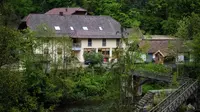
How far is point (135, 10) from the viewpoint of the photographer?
77812 mm

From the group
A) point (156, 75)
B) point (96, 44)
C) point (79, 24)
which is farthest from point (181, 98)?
point (79, 24)

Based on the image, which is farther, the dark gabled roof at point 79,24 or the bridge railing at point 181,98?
the dark gabled roof at point 79,24

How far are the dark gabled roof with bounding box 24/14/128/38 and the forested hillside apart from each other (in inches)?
349

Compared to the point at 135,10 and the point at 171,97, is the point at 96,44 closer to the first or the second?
the point at 135,10

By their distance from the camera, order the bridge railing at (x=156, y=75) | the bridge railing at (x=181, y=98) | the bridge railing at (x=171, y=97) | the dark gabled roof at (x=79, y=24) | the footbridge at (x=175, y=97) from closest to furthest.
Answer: the bridge railing at (x=171, y=97)
the footbridge at (x=175, y=97)
the bridge railing at (x=181, y=98)
the bridge railing at (x=156, y=75)
the dark gabled roof at (x=79, y=24)

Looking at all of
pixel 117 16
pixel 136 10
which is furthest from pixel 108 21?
pixel 136 10

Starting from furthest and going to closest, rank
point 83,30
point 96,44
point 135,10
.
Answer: point 135,10, point 96,44, point 83,30

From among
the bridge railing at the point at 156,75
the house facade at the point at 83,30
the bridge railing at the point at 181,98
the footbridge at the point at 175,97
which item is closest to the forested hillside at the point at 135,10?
the house facade at the point at 83,30

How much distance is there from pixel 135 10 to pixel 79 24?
2067 centimetres

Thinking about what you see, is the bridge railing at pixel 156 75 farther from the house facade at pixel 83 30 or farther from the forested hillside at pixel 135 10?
the forested hillside at pixel 135 10

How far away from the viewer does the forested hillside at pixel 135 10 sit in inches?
2741

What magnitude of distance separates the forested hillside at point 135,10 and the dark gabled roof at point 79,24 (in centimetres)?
886

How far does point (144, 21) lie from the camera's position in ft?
248

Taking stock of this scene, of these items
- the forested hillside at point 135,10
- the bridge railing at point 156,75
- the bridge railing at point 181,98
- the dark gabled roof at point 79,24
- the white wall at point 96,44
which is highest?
the forested hillside at point 135,10
